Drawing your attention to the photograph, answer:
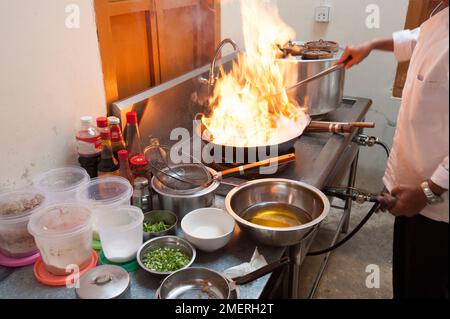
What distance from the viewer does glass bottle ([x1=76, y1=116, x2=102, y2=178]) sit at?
1287mm

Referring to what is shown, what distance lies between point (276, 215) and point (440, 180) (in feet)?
2.21

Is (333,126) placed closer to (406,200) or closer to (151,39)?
(151,39)

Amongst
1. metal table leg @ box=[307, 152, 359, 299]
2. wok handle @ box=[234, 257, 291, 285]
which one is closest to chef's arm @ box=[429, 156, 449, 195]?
wok handle @ box=[234, 257, 291, 285]

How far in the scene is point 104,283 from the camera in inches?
36.1

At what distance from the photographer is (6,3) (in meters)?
1.04

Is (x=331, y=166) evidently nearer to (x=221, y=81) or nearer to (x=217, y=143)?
(x=217, y=143)

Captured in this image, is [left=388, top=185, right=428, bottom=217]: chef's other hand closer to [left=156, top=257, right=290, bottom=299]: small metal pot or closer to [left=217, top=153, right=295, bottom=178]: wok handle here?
[left=156, top=257, right=290, bottom=299]: small metal pot

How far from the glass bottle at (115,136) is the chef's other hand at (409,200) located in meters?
0.92

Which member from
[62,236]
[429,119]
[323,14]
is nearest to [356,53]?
[429,119]

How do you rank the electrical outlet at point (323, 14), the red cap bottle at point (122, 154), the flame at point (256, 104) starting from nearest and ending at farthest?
the red cap bottle at point (122, 154) < the flame at point (256, 104) < the electrical outlet at point (323, 14)

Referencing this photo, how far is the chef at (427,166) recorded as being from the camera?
1.94 feet

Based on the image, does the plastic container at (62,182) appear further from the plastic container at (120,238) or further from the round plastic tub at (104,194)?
the plastic container at (120,238)

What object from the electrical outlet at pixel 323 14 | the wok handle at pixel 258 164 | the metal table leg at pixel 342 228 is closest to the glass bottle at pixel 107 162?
the wok handle at pixel 258 164

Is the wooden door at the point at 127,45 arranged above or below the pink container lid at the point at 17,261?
above
